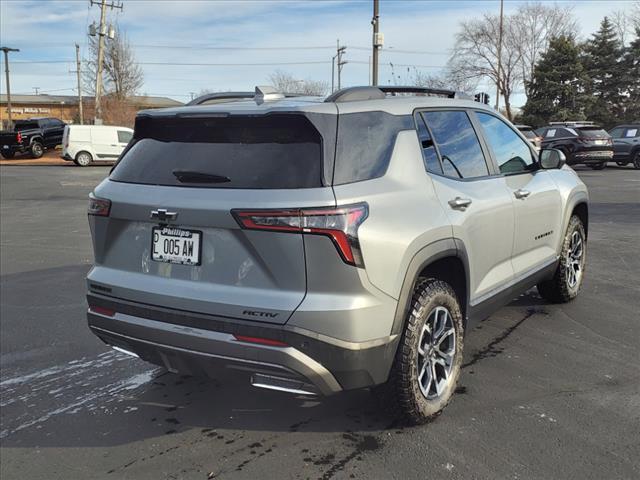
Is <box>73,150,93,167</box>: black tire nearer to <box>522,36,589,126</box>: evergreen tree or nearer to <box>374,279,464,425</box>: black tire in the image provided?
<box>374,279,464,425</box>: black tire

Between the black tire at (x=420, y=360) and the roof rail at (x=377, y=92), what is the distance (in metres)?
1.05

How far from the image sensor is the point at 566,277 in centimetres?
517

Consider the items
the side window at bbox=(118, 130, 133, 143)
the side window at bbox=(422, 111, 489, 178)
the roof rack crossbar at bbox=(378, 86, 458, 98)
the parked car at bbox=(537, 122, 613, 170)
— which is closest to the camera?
the side window at bbox=(422, 111, 489, 178)

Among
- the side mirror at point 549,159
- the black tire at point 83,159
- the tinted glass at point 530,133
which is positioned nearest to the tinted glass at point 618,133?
the tinted glass at point 530,133

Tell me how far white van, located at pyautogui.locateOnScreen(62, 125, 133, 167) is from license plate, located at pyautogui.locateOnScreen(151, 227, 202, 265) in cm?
2613

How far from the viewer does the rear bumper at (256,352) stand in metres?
2.62

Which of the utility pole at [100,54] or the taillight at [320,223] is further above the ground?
the utility pole at [100,54]

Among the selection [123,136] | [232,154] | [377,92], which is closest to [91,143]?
[123,136]

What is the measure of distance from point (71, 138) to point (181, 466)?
27425 millimetres

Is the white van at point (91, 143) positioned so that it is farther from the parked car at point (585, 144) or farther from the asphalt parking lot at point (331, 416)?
the asphalt parking lot at point (331, 416)

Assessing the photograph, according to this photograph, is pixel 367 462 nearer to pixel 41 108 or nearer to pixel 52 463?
pixel 52 463

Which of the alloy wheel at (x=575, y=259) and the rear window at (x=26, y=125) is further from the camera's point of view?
the rear window at (x=26, y=125)

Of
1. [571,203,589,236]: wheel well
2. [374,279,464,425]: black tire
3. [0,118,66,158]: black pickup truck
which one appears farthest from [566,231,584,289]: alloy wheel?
[0,118,66,158]: black pickup truck

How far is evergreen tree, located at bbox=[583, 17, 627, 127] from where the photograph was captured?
4469 centimetres
